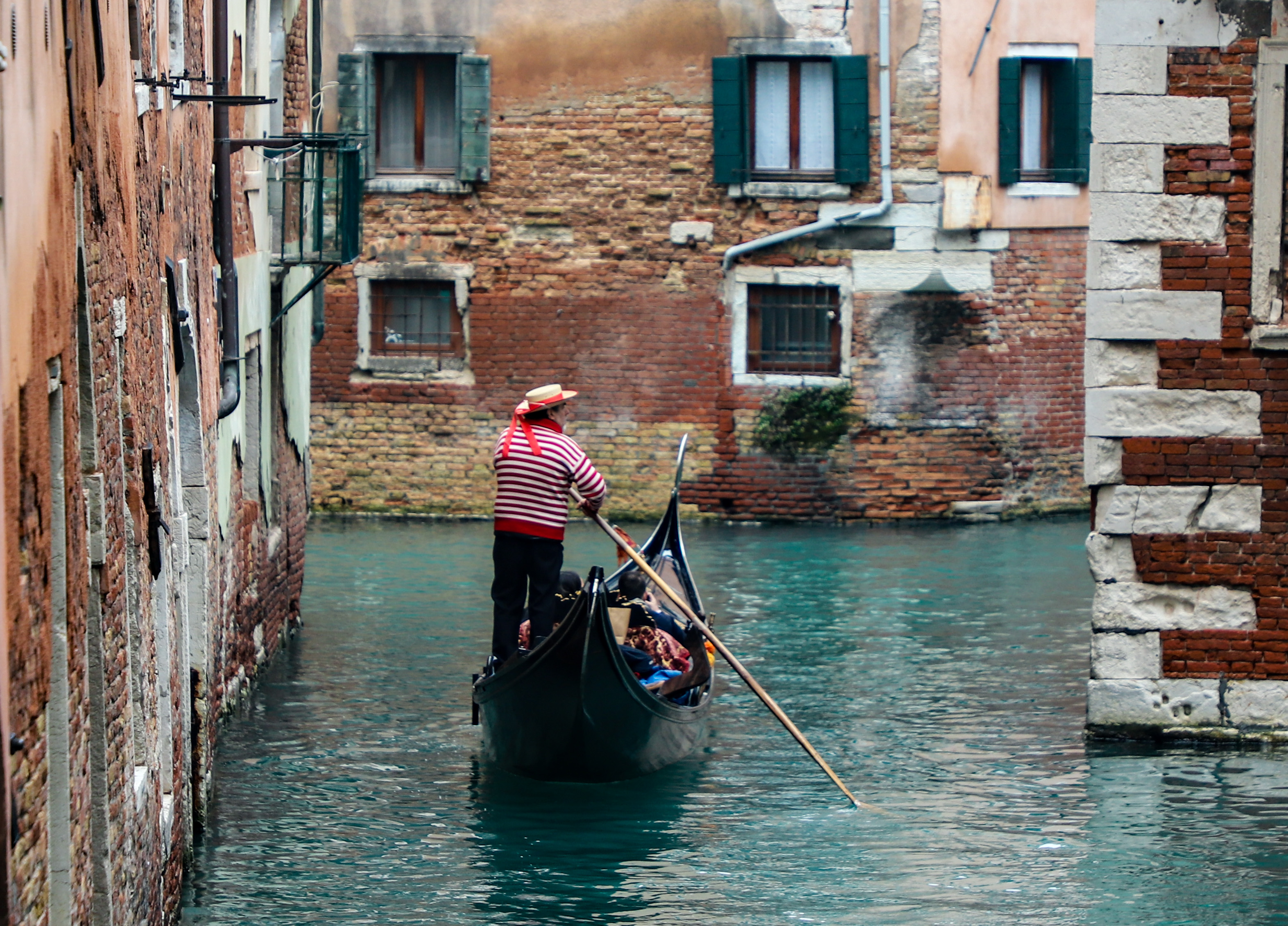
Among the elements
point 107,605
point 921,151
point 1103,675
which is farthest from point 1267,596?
point 921,151

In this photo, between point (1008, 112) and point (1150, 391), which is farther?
point (1008, 112)

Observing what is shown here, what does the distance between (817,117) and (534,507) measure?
25.8 ft

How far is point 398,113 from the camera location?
15.3m

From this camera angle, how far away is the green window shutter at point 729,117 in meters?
14.9

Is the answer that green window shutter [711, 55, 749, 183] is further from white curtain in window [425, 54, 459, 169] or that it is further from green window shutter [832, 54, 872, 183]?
white curtain in window [425, 54, 459, 169]

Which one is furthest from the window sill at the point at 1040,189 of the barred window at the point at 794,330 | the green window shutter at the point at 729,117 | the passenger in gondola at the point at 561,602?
the passenger in gondola at the point at 561,602

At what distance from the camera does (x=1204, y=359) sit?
769 cm

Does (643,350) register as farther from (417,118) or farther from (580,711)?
(580,711)

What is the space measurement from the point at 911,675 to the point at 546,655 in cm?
302

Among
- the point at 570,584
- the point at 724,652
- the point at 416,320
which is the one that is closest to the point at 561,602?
the point at 570,584

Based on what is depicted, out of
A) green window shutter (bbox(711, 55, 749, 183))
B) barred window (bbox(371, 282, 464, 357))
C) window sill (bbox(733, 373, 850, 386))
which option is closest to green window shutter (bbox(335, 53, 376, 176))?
barred window (bbox(371, 282, 464, 357))

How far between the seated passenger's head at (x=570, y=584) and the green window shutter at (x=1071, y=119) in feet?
26.1

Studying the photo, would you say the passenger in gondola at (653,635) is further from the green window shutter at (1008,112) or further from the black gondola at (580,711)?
the green window shutter at (1008,112)

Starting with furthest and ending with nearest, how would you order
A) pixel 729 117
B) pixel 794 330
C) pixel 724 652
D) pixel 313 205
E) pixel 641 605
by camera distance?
pixel 794 330 < pixel 729 117 < pixel 313 205 < pixel 641 605 < pixel 724 652
